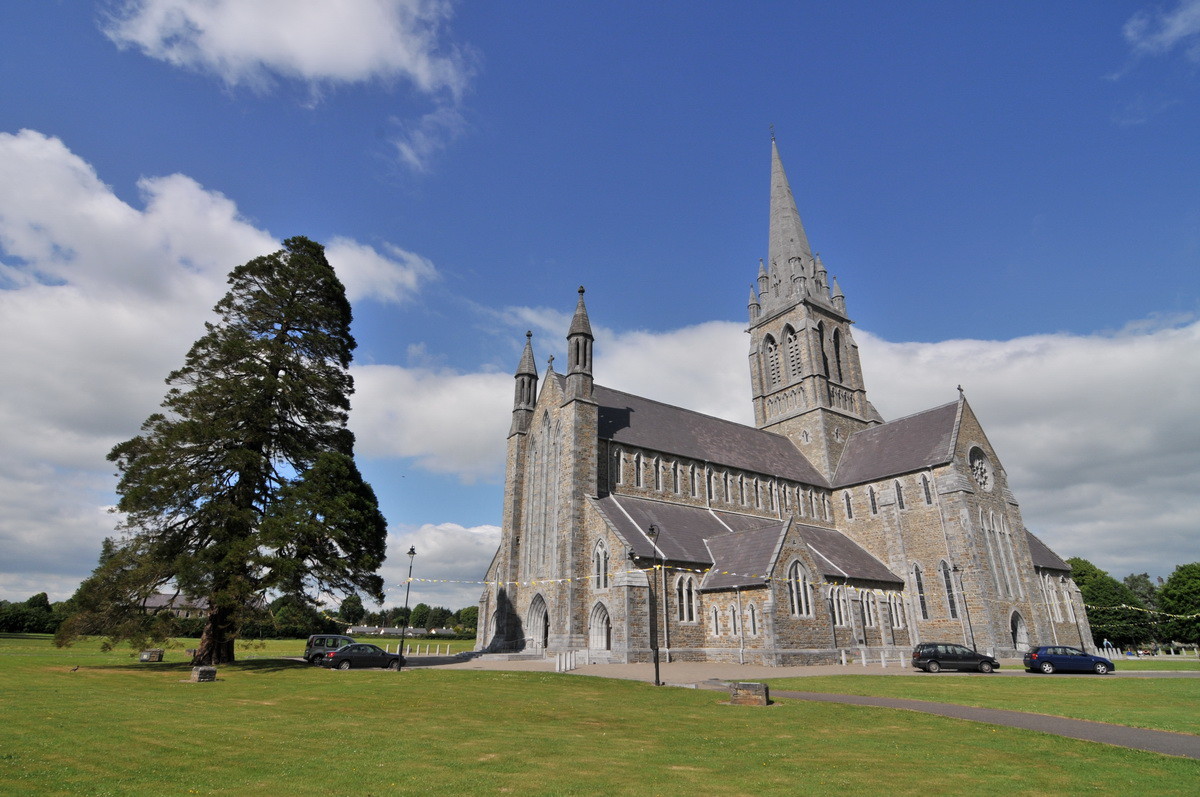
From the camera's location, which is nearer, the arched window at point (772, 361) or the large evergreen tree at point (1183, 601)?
the arched window at point (772, 361)

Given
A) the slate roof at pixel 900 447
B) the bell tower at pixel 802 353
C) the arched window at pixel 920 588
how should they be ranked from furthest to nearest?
the bell tower at pixel 802 353 < the slate roof at pixel 900 447 < the arched window at pixel 920 588

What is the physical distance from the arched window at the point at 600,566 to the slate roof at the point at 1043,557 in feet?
101

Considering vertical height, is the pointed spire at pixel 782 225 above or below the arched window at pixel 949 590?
above

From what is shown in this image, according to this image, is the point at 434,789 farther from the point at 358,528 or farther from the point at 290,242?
the point at 290,242

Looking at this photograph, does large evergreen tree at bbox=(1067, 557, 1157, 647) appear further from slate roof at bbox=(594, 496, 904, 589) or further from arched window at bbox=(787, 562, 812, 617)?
arched window at bbox=(787, 562, 812, 617)

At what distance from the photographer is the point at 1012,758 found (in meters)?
9.87

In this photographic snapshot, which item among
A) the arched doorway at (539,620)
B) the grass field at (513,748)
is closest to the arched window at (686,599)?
the arched doorway at (539,620)

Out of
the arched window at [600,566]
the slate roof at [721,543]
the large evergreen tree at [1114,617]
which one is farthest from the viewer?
the large evergreen tree at [1114,617]

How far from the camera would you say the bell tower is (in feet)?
168

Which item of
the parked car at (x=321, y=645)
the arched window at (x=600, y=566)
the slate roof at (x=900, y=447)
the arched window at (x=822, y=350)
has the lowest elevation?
the parked car at (x=321, y=645)

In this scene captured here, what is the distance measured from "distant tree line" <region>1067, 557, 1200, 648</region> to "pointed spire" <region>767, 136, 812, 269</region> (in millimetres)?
44705

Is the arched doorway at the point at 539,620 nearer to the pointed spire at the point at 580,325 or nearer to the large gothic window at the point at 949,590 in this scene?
the pointed spire at the point at 580,325

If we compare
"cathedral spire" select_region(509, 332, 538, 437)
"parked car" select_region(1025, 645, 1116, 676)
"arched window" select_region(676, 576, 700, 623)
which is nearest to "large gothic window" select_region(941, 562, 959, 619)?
"parked car" select_region(1025, 645, 1116, 676)

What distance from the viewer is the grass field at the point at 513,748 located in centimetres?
807
